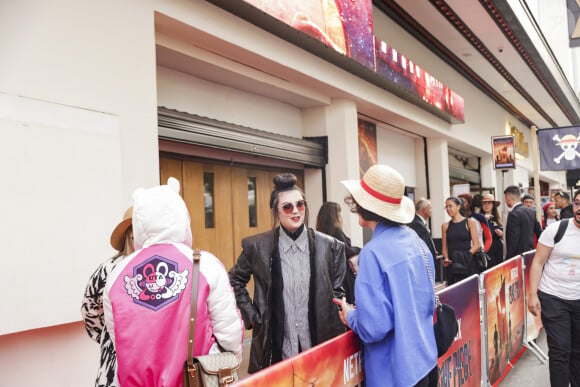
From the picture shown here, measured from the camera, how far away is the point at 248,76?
273 inches

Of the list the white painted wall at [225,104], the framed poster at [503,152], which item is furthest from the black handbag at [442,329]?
the framed poster at [503,152]

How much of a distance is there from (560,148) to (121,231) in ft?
35.4

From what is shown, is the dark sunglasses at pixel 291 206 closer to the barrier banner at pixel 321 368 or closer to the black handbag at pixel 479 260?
the barrier banner at pixel 321 368

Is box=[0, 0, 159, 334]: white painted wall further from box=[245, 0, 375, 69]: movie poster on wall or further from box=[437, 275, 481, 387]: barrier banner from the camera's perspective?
box=[437, 275, 481, 387]: barrier banner

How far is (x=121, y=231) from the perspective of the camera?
2.57m

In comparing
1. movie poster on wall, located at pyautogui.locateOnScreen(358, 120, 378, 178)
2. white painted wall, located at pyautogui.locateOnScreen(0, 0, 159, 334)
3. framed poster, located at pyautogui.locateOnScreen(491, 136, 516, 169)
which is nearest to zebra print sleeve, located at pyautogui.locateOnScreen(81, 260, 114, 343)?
white painted wall, located at pyautogui.locateOnScreen(0, 0, 159, 334)

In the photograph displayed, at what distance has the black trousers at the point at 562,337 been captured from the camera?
4375 millimetres

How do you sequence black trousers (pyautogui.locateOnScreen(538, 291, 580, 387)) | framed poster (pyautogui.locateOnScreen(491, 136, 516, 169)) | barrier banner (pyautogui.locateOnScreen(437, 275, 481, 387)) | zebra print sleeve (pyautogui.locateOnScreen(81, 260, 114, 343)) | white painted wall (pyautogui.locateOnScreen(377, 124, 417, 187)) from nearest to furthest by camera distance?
zebra print sleeve (pyautogui.locateOnScreen(81, 260, 114, 343))
barrier banner (pyautogui.locateOnScreen(437, 275, 481, 387))
black trousers (pyautogui.locateOnScreen(538, 291, 580, 387))
framed poster (pyautogui.locateOnScreen(491, 136, 516, 169))
white painted wall (pyautogui.locateOnScreen(377, 124, 417, 187))

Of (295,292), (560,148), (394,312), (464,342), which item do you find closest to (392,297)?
(394,312)

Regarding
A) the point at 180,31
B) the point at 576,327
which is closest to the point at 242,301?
the point at 576,327

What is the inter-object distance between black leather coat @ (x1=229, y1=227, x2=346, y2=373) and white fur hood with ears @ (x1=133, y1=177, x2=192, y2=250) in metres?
1.10

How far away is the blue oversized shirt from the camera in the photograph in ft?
8.27

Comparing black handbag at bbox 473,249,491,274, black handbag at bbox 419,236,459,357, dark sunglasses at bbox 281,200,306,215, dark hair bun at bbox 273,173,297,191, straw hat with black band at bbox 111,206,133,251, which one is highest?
dark hair bun at bbox 273,173,297,191

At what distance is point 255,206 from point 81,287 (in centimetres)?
403
